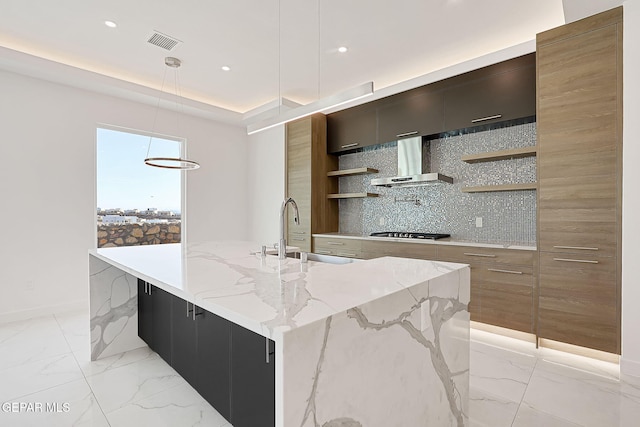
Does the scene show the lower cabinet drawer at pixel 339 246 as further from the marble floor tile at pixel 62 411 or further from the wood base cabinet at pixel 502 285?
the marble floor tile at pixel 62 411

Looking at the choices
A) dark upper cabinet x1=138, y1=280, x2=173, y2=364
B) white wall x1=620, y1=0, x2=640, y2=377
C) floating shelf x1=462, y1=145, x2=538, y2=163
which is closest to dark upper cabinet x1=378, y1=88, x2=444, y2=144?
floating shelf x1=462, y1=145, x2=538, y2=163

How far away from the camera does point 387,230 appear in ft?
14.4

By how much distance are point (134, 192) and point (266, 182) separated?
1898mm

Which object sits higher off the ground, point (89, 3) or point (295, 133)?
point (89, 3)

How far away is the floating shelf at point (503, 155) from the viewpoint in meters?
3.01

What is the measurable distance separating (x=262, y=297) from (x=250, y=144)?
4945 mm

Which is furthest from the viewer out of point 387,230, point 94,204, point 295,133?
point 295,133

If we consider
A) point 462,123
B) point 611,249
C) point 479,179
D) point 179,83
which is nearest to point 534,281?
point 611,249

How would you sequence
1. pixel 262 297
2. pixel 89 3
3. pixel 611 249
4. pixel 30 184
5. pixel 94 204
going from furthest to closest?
pixel 94 204 → pixel 30 184 → pixel 89 3 → pixel 611 249 → pixel 262 297

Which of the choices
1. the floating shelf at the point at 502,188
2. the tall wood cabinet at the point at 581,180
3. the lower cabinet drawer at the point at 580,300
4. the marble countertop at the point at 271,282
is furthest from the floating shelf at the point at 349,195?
the marble countertop at the point at 271,282

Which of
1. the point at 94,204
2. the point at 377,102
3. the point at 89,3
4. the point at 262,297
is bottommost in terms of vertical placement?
the point at 262,297

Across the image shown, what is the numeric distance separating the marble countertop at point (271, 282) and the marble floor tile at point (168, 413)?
0.85 m

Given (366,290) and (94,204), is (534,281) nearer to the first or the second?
(366,290)

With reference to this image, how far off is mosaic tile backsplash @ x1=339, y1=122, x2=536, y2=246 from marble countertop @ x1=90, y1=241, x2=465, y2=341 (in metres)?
2.04
